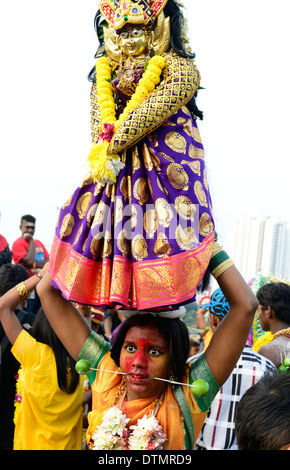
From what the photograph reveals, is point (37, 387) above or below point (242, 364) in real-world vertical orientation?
below

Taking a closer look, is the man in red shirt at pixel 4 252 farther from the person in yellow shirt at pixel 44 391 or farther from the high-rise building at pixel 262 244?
the high-rise building at pixel 262 244

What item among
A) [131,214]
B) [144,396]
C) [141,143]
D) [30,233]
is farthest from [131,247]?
[30,233]

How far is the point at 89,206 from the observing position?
241 cm

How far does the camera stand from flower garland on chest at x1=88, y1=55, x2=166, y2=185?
2318 millimetres

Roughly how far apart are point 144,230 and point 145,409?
0.86 metres

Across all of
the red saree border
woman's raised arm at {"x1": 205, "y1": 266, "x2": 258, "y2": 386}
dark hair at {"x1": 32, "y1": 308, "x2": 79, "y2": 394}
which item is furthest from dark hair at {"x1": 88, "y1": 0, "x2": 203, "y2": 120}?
dark hair at {"x1": 32, "y1": 308, "x2": 79, "y2": 394}

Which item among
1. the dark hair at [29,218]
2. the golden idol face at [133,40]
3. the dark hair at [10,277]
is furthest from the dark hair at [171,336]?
the dark hair at [29,218]

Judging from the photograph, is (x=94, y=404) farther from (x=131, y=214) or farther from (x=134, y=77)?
(x=134, y=77)

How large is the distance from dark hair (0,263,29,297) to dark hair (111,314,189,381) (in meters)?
2.15

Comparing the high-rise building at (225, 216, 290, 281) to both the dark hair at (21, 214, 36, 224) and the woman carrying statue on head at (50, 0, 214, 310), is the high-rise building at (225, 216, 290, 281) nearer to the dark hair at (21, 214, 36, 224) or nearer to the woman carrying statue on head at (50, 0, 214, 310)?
the dark hair at (21, 214, 36, 224)

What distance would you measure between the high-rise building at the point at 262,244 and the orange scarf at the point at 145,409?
19.2 m

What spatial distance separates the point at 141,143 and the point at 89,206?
1.21ft

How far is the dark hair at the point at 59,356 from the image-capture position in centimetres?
366

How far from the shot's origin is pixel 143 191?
7.70 ft
